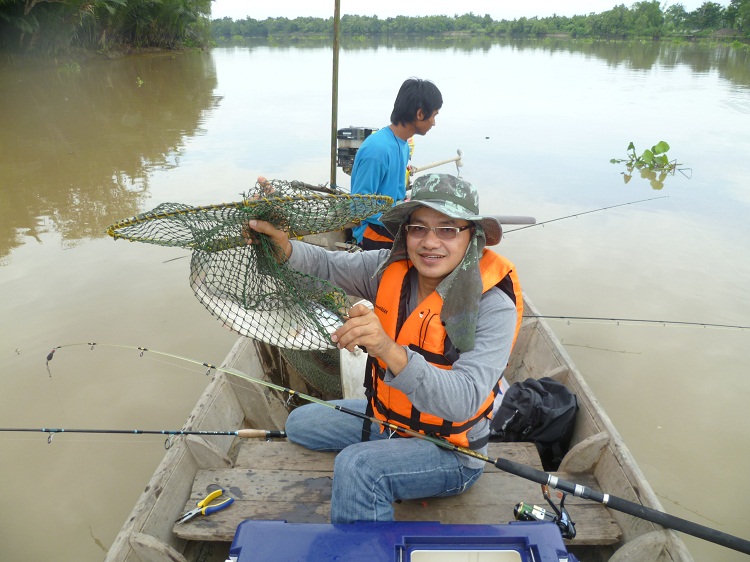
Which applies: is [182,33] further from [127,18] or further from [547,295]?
[547,295]

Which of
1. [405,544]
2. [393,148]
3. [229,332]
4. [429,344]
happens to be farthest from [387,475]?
[229,332]

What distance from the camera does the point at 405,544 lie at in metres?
1.79

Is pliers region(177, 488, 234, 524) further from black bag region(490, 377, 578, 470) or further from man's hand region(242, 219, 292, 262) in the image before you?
black bag region(490, 377, 578, 470)

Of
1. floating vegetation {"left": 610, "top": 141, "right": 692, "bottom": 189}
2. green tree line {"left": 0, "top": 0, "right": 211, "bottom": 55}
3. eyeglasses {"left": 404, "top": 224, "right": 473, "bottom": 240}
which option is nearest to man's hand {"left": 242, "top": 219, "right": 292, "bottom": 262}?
eyeglasses {"left": 404, "top": 224, "right": 473, "bottom": 240}

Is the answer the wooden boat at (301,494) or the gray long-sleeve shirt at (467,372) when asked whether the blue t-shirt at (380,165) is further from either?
the wooden boat at (301,494)

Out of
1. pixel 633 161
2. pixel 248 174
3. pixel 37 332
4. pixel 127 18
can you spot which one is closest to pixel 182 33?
pixel 127 18

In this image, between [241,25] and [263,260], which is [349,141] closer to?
[263,260]

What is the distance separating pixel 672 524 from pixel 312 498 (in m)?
1.69

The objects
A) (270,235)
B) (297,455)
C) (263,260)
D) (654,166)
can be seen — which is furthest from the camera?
(654,166)

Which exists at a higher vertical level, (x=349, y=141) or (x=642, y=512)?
(x=349, y=141)

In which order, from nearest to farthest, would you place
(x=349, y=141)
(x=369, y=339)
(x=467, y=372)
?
(x=369, y=339) < (x=467, y=372) < (x=349, y=141)

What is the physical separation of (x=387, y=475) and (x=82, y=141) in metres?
13.3

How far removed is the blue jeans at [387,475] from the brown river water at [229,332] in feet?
7.25

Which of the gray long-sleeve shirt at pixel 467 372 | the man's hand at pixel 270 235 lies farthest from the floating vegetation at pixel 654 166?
the man's hand at pixel 270 235
